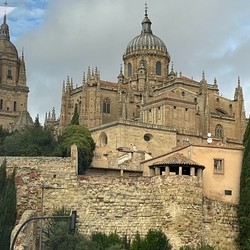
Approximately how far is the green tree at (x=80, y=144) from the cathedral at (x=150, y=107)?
165 inches

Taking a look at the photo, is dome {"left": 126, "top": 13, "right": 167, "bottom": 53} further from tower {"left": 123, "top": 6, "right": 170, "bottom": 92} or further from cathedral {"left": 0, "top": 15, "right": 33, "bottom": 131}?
cathedral {"left": 0, "top": 15, "right": 33, "bottom": 131}

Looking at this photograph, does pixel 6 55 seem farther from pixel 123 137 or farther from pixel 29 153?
pixel 29 153

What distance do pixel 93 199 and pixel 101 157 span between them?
26144mm

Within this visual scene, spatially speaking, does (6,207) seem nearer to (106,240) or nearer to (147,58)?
(106,240)

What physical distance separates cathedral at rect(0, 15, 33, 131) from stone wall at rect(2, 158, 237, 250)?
7963cm

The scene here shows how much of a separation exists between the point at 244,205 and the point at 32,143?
94.6 feet

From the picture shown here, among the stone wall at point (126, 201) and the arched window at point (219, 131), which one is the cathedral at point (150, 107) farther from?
the stone wall at point (126, 201)

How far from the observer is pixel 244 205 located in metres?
37.5

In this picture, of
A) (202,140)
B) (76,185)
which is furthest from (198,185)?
(202,140)

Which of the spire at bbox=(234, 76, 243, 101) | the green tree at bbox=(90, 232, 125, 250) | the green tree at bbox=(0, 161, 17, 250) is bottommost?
the green tree at bbox=(90, 232, 125, 250)

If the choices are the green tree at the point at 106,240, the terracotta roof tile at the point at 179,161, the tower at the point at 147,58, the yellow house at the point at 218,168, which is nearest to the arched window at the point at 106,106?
the tower at the point at 147,58

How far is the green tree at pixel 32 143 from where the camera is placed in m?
60.6

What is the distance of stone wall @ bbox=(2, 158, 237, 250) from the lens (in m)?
35.6

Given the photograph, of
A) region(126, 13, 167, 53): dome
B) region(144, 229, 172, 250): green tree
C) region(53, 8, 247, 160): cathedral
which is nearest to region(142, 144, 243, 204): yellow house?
region(144, 229, 172, 250): green tree
